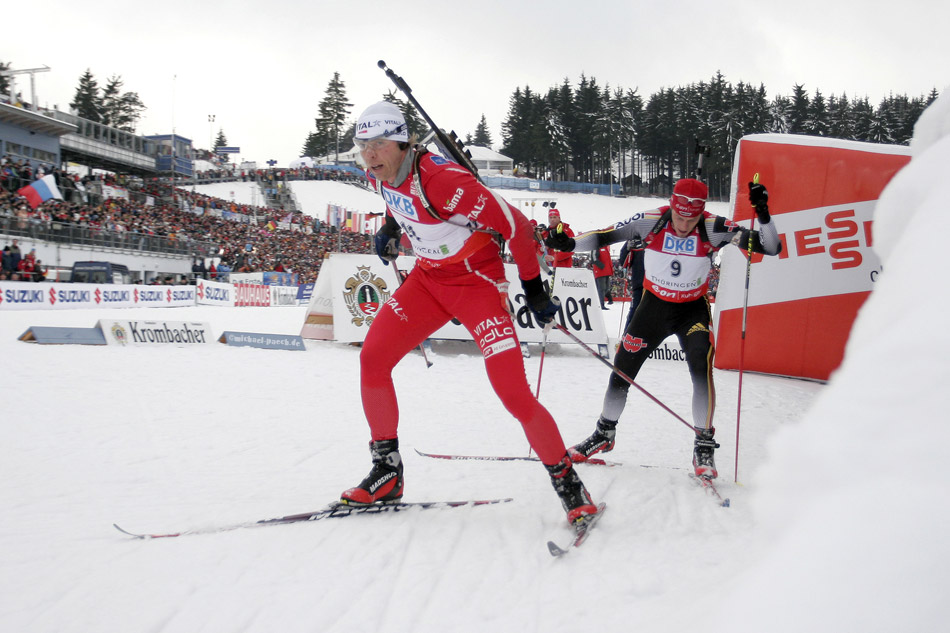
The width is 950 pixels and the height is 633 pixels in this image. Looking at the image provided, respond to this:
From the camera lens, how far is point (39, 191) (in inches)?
994

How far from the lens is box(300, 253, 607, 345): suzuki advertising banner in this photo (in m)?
10.6

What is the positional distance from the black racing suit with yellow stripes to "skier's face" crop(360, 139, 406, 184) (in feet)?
6.37

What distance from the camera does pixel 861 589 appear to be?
0.58 m

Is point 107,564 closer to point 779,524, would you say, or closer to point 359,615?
point 359,615

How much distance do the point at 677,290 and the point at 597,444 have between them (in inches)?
54.3

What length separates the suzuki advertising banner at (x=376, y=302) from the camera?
10.6m

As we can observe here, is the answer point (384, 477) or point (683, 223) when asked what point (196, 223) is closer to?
point (683, 223)

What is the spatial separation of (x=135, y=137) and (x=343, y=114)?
41.6 m

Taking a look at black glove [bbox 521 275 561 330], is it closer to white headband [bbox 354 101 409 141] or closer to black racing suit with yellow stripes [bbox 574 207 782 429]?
white headband [bbox 354 101 409 141]

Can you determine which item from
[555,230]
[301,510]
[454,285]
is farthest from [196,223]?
[454,285]

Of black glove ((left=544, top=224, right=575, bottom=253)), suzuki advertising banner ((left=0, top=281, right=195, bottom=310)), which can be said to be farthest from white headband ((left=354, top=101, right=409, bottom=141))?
suzuki advertising banner ((left=0, top=281, right=195, bottom=310))

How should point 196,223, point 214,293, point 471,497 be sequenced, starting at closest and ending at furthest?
point 471,497
point 214,293
point 196,223

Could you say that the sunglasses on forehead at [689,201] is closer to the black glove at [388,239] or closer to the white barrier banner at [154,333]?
the black glove at [388,239]

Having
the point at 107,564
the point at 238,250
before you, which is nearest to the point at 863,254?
the point at 107,564
